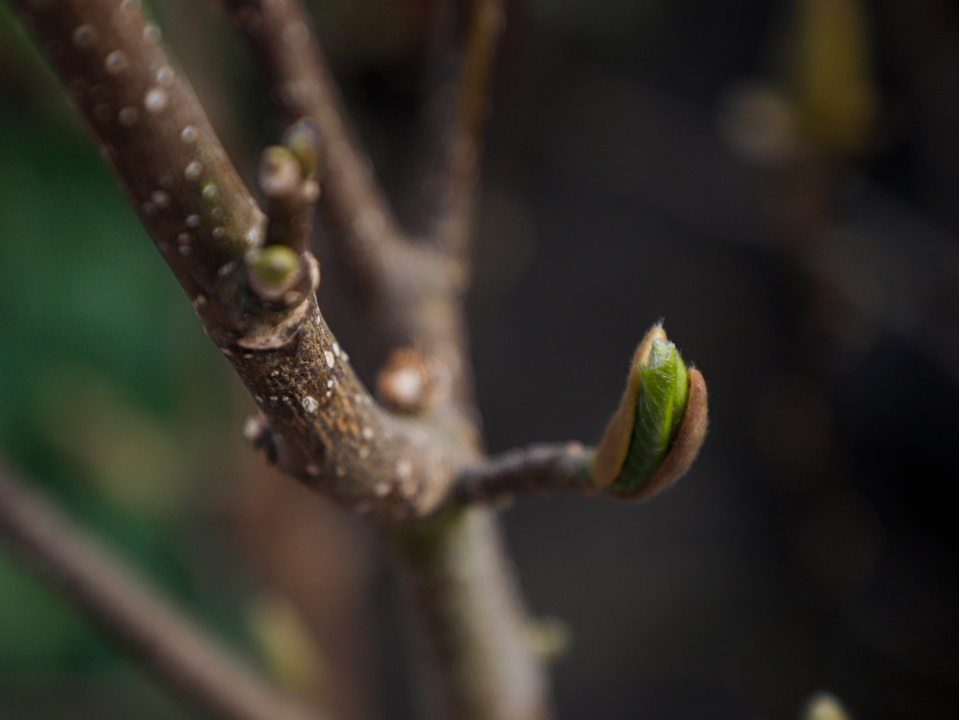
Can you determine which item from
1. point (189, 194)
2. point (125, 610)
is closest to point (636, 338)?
point (125, 610)

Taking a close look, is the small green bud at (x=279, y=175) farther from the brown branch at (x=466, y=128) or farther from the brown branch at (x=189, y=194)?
the brown branch at (x=466, y=128)

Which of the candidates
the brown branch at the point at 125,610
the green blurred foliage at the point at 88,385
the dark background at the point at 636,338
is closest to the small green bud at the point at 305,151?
the brown branch at the point at 125,610

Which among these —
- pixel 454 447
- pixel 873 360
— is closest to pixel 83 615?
pixel 454 447

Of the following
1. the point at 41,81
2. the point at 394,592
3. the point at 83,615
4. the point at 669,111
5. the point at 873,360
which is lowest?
the point at 83,615

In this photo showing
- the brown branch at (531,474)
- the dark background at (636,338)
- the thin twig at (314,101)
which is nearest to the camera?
the brown branch at (531,474)

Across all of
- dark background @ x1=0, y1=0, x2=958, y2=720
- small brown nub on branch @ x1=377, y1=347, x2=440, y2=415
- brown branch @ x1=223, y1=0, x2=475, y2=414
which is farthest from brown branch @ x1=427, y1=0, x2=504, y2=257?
dark background @ x1=0, y1=0, x2=958, y2=720

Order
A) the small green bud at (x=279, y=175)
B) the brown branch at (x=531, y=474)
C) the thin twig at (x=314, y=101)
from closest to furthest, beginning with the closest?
the small green bud at (x=279, y=175) < the brown branch at (x=531, y=474) < the thin twig at (x=314, y=101)

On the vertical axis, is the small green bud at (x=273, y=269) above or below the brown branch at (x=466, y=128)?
below

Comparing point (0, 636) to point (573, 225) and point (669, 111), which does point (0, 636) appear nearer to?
point (573, 225)
